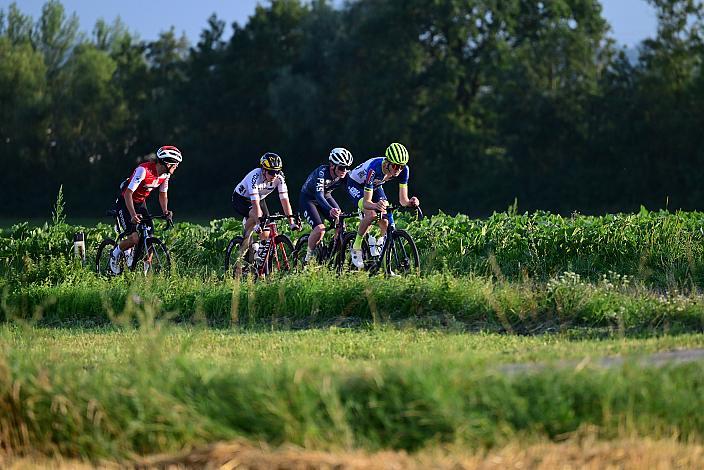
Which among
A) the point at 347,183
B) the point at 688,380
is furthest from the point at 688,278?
the point at 688,380

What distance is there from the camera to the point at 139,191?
16.9 m

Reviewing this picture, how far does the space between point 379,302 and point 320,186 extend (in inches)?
153

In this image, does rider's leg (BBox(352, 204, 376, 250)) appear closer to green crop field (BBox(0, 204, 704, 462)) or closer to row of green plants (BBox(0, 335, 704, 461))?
green crop field (BBox(0, 204, 704, 462))

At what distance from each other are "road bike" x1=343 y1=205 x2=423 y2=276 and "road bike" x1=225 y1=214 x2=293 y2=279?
116 cm

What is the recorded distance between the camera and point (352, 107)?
58.9 metres

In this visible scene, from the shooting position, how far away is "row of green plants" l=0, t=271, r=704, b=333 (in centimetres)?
1159

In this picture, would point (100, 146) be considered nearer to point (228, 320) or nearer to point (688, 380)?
point (228, 320)

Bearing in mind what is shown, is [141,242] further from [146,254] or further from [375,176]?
[375,176]

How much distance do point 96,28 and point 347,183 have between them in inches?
3003

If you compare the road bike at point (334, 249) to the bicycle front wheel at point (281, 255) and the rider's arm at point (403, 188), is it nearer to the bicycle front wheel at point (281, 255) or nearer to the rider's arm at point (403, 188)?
the bicycle front wheel at point (281, 255)

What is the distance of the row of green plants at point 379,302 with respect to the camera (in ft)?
38.0

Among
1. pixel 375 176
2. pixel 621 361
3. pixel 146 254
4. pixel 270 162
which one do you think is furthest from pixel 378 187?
Result: pixel 621 361

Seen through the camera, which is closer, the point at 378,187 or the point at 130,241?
the point at 378,187

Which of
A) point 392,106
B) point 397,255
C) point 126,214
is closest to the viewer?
point 397,255
